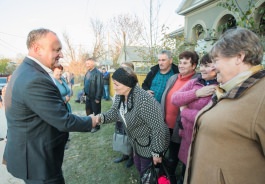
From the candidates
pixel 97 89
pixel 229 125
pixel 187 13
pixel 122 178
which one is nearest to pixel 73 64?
pixel 187 13

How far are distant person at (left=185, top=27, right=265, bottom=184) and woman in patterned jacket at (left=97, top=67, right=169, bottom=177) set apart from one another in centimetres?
85

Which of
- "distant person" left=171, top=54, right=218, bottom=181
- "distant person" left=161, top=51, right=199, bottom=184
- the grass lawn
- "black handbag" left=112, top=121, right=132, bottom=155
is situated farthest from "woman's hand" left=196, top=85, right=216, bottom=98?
the grass lawn

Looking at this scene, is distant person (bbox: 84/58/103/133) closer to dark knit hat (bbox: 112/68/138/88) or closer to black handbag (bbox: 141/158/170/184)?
dark knit hat (bbox: 112/68/138/88)

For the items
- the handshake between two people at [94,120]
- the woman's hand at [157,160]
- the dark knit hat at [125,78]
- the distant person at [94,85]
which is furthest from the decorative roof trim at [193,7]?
the woman's hand at [157,160]

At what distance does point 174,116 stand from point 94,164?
79.0 inches

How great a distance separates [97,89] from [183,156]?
384 centimetres

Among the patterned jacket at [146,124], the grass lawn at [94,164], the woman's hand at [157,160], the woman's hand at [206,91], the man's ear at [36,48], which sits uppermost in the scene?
the man's ear at [36,48]

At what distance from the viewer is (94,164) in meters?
3.91

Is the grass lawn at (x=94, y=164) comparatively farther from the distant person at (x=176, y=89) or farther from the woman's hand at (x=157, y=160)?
the woman's hand at (x=157, y=160)

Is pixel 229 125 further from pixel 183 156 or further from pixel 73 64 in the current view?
pixel 73 64

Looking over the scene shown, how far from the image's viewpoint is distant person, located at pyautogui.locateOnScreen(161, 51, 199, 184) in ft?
9.03

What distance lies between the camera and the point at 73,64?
3431 cm

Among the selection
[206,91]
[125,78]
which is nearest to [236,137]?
[206,91]

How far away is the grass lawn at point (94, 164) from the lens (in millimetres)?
3389
